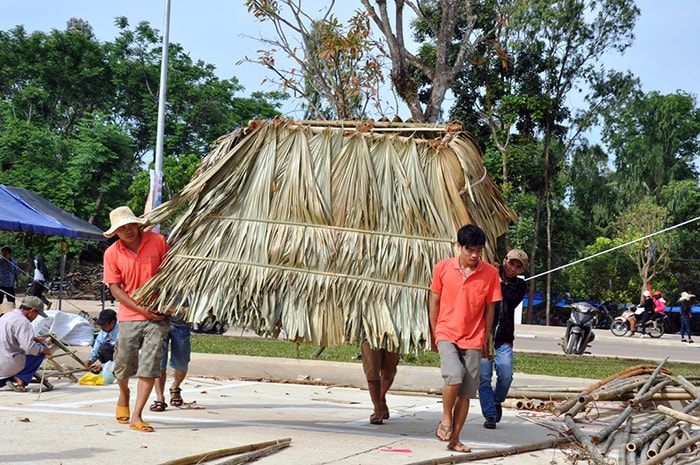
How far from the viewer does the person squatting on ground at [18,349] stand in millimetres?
8570

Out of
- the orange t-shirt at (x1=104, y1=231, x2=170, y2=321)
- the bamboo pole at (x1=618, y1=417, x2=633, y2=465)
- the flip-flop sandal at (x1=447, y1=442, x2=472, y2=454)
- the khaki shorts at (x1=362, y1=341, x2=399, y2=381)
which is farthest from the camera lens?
the khaki shorts at (x1=362, y1=341, x2=399, y2=381)

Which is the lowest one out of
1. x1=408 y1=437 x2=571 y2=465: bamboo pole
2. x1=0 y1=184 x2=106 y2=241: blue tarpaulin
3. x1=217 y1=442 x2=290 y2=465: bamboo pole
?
x1=217 y1=442 x2=290 y2=465: bamboo pole

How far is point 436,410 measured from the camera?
8500mm

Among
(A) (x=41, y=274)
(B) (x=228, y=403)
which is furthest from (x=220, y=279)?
(A) (x=41, y=274)

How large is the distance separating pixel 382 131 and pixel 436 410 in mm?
2952

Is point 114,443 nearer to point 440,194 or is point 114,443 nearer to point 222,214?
point 222,214

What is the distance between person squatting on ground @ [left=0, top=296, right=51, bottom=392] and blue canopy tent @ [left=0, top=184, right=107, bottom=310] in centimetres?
754

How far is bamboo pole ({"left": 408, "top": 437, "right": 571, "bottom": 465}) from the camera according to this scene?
225 inches

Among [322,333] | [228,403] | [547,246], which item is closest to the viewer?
[322,333]

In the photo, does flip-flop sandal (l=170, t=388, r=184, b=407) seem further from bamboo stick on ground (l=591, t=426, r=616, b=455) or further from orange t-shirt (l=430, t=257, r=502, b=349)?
bamboo stick on ground (l=591, t=426, r=616, b=455)

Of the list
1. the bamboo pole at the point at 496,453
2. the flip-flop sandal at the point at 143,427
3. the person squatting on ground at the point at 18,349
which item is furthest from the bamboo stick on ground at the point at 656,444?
the person squatting on ground at the point at 18,349

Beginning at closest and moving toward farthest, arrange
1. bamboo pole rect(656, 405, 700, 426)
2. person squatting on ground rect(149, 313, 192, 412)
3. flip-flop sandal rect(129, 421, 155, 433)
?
bamboo pole rect(656, 405, 700, 426), flip-flop sandal rect(129, 421, 155, 433), person squatting on ground rect(149, 313, 192, 412)

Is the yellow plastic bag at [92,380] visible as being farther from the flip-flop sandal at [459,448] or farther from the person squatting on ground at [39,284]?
the person squatting on ground at [39,284]

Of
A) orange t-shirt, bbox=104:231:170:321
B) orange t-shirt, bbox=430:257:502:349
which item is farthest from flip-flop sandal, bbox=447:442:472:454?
orange t-shirt, bbox=104:231:170:321
